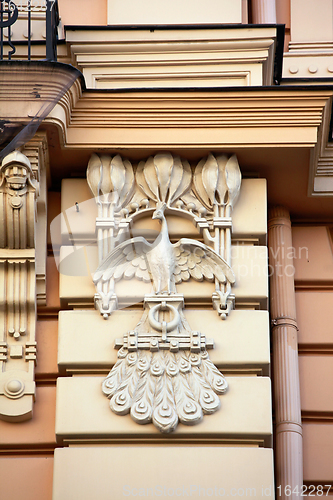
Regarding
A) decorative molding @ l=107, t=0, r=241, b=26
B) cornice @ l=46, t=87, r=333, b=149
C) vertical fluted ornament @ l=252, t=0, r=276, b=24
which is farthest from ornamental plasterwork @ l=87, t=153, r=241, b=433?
vertical fluted ornament @ l=252, t=0, r=276, b=24

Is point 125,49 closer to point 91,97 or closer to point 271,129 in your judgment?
point 91,97

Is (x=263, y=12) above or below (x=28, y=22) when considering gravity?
above

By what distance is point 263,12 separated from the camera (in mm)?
6055

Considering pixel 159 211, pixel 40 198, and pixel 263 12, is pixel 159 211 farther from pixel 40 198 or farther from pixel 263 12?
pixel 263 12

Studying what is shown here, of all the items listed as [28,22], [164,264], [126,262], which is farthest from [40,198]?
[28,22]

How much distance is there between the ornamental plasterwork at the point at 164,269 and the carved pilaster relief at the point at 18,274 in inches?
16.0

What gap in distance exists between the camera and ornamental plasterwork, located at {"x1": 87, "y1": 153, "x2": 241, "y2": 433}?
4.47m

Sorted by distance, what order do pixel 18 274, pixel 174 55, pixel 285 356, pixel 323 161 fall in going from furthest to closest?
1. pixel 174 55
2. pixel 323 161
3. pixel 285 356
4. pixel 18 274

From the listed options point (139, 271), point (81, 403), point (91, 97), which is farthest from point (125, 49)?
point (81, 403)

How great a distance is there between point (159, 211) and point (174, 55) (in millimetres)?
1199

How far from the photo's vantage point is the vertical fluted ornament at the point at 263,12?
6.03 meters

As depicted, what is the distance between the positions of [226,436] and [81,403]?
0.81 m

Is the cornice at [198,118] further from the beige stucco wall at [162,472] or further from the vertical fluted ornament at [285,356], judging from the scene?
the beige stucco wall at [162,472]

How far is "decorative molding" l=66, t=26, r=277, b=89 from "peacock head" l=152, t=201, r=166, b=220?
36.3 inches
